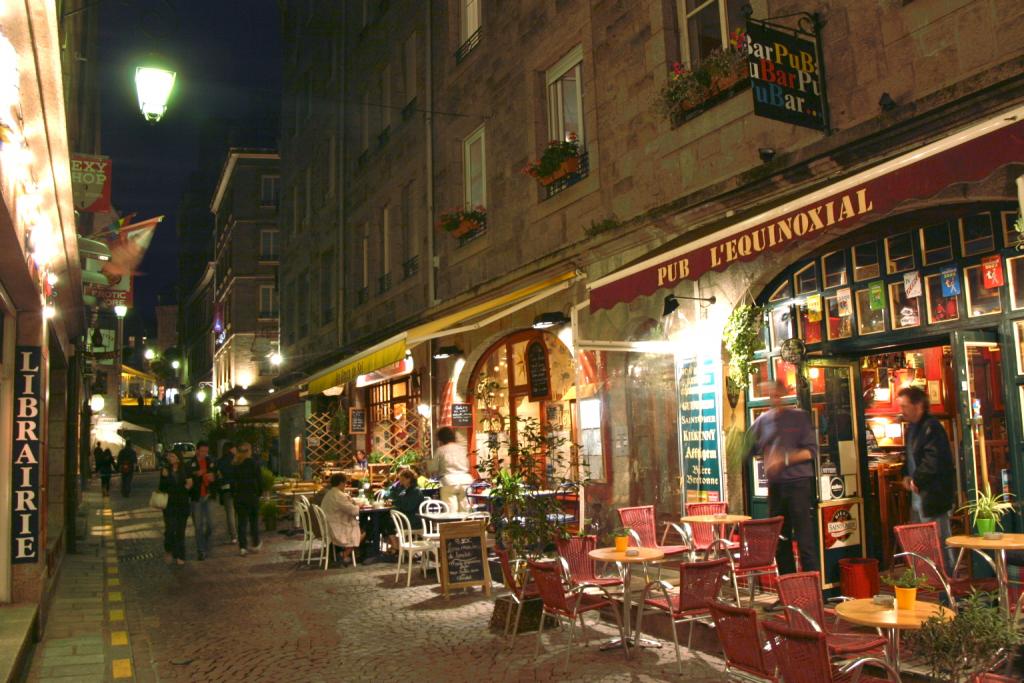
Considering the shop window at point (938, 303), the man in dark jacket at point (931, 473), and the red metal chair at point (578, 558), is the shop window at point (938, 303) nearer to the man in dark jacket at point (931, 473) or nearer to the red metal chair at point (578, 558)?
the man in dark jacket at point (931, 473)

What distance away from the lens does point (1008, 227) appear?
659 cm

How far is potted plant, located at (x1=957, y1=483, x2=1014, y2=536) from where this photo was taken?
5.86 metres

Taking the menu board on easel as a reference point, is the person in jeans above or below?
above

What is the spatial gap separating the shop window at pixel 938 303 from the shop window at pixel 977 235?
0.32m

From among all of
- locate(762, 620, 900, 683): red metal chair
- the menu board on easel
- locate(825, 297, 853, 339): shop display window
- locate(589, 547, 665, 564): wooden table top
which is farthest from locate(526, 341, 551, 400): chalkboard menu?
locate(762, 620, 900, 683): red metal chair

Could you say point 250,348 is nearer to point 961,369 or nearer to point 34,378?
point 34,378

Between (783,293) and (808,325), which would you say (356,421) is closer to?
(783,293)

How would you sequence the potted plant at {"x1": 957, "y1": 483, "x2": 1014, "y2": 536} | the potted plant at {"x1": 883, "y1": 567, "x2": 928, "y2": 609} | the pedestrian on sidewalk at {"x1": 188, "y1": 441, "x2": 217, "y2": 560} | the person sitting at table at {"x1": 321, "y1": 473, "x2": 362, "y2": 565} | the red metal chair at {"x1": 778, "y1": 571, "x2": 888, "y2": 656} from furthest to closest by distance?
the pedestrian on sidewalk at {"x1": 188, "y1": 441, "x2": 217, "y2": 560}, the person sitting at table at {"x1": 321, "y1": 473, "x2": 362, "y2": 565}, the potted plant at {"x1": 957, "y1": 483, "x2": 1014, "y2": 536}, the red metal chair at {"x1": 778, "y1": 571, "x2": 888, "y2": 656}, the potted plant at {"x1": 883, "y1": 567, "x2": 928, "y2": 609}

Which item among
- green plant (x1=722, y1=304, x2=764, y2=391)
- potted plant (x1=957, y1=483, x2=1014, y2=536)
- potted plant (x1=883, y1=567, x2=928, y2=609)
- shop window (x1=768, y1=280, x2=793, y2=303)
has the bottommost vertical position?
potted plant (x1=883, y1=567, x2=928, y2=609)

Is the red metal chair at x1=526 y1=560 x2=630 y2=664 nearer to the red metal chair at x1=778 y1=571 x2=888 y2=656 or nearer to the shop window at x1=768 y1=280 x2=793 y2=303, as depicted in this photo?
the red metal chair at x1=778 y1=571 x2=888 y2=656

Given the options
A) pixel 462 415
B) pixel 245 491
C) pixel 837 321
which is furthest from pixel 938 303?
pixel 245 491

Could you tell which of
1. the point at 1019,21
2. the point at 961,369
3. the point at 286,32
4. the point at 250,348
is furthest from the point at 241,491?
the point at 250,348

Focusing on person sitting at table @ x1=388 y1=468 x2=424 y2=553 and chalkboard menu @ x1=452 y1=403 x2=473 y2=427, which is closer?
person sitting at table @ x1=388 y1=468 x2=424 y2=553

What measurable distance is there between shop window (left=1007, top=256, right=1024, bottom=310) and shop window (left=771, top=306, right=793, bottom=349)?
6.97ft
